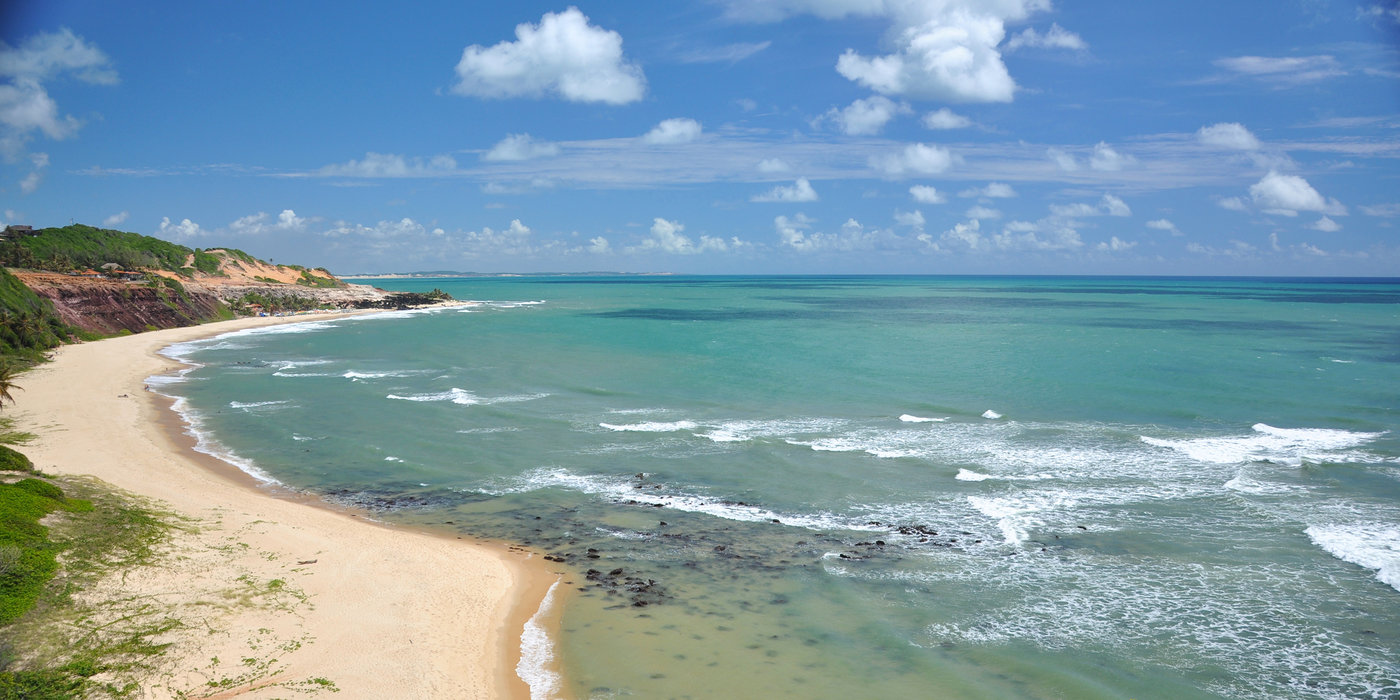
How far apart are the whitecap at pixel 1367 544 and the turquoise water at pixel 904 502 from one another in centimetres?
8

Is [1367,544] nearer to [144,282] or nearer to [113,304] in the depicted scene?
[113,304]

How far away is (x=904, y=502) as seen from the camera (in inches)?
845

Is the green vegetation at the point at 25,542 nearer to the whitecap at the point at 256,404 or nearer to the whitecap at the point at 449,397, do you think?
the whitecap at the point at 256,404

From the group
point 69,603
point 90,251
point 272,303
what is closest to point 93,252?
point 90,251

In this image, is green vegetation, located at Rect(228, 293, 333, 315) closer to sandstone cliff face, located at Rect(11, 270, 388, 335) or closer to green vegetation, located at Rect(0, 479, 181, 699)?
sandstone cliff face, located at Rect(11, 270, 388, 335)

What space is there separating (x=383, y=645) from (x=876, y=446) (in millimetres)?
18427

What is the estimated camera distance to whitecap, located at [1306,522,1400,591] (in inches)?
656

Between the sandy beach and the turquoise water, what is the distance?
1269 millimetres

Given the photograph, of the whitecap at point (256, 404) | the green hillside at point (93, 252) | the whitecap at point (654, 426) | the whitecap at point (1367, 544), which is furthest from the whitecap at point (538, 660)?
the green hillside at point (93, 252)

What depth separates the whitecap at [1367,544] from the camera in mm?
16656

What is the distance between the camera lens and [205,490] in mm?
21406

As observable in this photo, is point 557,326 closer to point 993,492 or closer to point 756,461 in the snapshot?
point 756,461

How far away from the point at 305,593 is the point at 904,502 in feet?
48.6

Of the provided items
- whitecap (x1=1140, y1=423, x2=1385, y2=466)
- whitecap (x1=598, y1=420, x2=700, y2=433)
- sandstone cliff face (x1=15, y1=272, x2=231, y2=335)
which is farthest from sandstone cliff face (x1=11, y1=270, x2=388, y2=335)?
whitecap (x1=1140, y1=423, x2=1385, y2=466)
